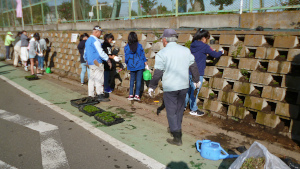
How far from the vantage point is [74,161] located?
386 cm

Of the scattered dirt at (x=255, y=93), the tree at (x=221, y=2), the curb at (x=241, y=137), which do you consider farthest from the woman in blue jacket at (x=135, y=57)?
the scattered dirt at (x=255, y=93)

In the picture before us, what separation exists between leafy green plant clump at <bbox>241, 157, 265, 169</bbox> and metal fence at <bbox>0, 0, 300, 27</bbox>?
3748mm

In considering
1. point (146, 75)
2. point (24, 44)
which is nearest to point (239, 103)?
point (146, 75)

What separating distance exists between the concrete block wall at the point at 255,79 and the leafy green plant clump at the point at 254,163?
1.93 metres

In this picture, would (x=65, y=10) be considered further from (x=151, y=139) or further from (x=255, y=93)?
(x=255, y=93)

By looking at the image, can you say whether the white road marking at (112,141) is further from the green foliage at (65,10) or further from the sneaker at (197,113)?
the green foliage at (65,10)

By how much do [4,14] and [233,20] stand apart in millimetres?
27625

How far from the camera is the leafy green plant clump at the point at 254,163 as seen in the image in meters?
2.90

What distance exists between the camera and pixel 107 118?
18.2 ft

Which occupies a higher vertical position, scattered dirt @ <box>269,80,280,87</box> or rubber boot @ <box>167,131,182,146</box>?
scattered dirt @ <box>269,80,280,87</box>

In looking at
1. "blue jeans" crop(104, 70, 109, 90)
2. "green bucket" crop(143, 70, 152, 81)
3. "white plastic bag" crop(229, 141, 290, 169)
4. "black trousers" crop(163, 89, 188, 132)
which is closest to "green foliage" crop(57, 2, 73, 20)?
"blue jeans" crop(104, 70, 109, 90)

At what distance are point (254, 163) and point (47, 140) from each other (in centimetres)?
379

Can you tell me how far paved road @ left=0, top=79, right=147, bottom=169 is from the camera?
380 centimetres

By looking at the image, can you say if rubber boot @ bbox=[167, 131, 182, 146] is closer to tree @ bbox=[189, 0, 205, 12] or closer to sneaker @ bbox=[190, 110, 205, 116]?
sneaker @ bbox=[190, 110, 205, 116]
